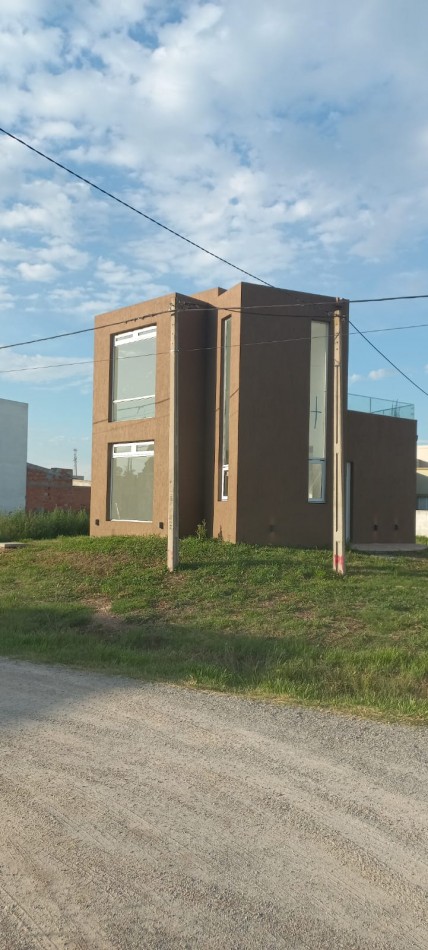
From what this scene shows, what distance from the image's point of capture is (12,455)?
45.7 meters

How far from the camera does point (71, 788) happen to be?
18.0 ft

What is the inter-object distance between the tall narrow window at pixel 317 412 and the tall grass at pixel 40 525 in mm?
10417

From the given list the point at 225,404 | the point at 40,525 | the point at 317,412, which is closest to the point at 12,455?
the point at 40,525

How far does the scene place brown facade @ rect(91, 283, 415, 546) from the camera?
67.1 feet

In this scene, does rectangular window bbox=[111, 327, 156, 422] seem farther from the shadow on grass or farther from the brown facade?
the shadow on grass

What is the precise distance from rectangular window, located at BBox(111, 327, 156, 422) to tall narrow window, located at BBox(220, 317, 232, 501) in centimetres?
209

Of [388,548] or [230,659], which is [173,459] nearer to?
[230,659]

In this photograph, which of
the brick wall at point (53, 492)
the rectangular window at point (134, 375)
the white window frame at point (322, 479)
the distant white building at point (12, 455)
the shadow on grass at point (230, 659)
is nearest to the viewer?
the shadow on grass at point (230, 659)

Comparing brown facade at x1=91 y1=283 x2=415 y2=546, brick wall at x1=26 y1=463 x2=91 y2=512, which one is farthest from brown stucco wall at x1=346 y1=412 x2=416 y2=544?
brick wall at x1=26 y1=463 x2=91 y2=512

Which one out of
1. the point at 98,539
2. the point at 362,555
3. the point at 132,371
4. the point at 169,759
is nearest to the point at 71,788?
the point at 169,759

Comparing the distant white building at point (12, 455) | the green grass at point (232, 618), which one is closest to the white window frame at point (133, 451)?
the green grass at point (232, 618)

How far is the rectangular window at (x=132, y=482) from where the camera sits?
73.8 ft

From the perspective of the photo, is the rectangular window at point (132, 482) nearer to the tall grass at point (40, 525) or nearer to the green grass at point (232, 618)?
the green grass at point (232, 618)

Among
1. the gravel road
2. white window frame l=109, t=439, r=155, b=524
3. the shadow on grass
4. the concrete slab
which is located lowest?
the shadow on grass
